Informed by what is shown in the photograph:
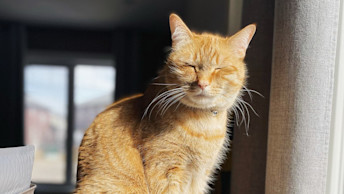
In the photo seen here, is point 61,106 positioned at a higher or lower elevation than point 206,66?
lower

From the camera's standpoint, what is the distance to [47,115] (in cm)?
481

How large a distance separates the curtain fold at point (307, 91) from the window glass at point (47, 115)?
175 inches

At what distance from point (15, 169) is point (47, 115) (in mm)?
4408

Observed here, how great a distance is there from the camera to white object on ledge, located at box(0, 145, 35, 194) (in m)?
0.64

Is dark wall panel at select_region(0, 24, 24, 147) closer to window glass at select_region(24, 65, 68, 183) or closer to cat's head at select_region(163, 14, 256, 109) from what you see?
window glass at select_region(24, 65, 68, 183)

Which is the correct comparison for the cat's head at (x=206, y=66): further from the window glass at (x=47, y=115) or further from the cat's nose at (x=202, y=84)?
the window glass at (x=47, y=115)

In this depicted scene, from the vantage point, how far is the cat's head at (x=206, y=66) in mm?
701

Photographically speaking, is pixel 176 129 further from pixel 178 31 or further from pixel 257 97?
pixel 257 97

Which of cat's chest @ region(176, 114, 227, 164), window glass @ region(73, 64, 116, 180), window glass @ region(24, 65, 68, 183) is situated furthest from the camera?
window glass @ region(73, 64, 116, 180)

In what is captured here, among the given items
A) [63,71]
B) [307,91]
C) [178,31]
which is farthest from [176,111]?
[63,71]

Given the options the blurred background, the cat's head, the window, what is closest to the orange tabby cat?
the cat's head

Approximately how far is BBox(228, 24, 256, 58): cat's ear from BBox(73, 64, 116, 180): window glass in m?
4.22

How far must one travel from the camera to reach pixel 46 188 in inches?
180

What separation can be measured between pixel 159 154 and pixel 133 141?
0.08 m
